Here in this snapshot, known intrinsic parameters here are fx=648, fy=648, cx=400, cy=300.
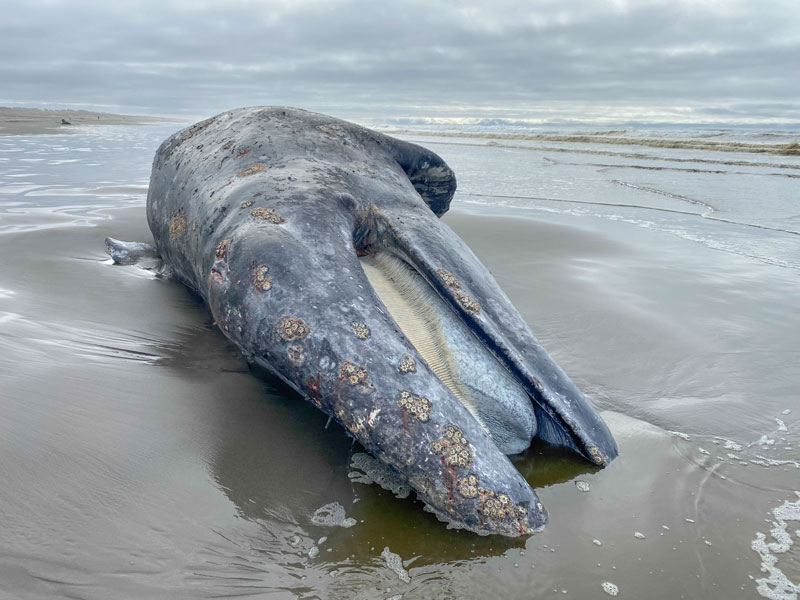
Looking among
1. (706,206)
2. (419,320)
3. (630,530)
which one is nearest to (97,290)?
(419,320)

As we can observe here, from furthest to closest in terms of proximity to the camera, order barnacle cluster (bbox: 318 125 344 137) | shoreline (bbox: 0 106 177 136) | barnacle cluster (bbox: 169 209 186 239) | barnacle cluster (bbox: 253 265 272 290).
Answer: shoreline (bbox: 0 106 177 136), barnacle cluster (bbox: 318 125 344 137), barnacle cluster (bbox: 169 209 186 239), barnacle cluster (bbox: 253 265 272 290)

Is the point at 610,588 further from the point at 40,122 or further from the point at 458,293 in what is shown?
the point at 40,122

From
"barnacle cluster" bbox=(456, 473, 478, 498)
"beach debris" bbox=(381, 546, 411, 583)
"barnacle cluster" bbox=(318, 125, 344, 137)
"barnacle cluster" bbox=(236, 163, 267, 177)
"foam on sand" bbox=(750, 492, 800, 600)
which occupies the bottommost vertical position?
"beach debris" bbox=(381, 546, 411, 583)

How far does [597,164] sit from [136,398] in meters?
21.8

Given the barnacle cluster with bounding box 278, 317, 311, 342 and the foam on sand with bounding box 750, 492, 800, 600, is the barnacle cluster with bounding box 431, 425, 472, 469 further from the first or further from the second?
the foam on sand with bounding box 750, 492, 800, 600

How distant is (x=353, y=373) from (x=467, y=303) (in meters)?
0.95

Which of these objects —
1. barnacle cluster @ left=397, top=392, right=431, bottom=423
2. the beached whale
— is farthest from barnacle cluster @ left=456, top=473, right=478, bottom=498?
barnacle cluster @ left=397, top=392, right=431, bottom=423

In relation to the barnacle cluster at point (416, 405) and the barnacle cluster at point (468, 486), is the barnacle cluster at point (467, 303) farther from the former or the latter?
the barnacle cluster at point (468, 486)

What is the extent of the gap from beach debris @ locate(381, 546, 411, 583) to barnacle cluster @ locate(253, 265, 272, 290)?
4.70 ft

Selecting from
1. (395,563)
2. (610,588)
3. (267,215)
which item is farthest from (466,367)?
(267,215)

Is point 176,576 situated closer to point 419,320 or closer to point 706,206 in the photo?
point 419,320

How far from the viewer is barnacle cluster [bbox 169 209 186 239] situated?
15.5 feet

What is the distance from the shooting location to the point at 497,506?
9.26 ft

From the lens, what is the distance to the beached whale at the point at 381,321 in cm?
293
